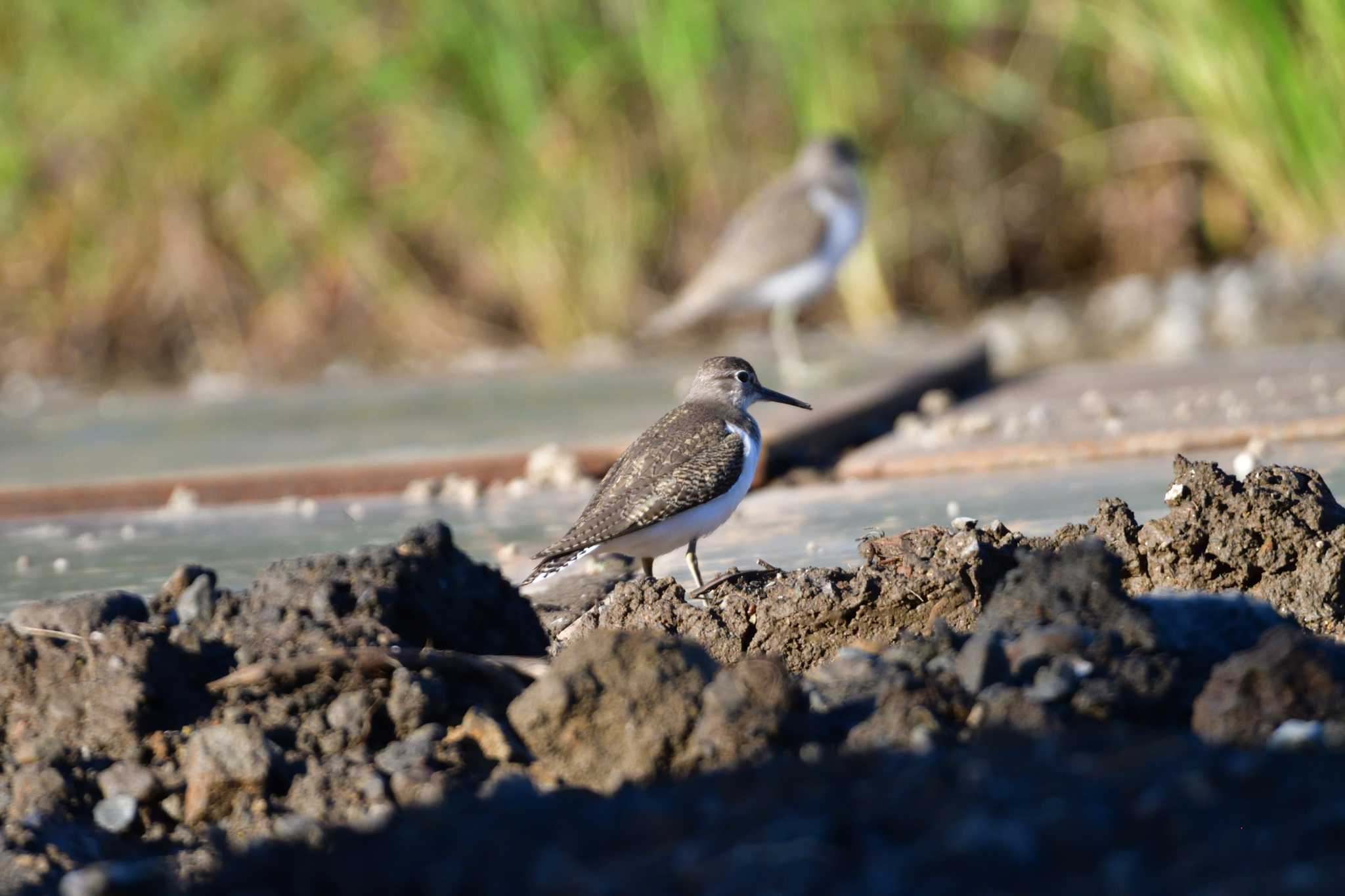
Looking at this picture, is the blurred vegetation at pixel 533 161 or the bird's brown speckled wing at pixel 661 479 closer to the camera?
the bird's brown speckled wing at pixel 661 479

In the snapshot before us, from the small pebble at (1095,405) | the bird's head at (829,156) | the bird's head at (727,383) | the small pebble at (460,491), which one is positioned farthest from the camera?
the bird's head at (829,156)

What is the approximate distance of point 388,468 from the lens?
15.5 feet

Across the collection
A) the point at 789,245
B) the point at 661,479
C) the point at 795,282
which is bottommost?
the point at 661,479

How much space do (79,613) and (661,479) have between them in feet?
4.10

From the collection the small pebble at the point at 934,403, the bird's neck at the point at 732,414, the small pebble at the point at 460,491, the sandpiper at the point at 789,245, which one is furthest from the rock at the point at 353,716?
the sandpiper at the point at 789,245

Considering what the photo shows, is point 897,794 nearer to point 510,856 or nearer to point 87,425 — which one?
point 510,856

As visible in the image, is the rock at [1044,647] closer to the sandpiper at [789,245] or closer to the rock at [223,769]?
the rock at [223,769]

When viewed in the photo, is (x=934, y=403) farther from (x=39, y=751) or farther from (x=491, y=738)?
(x=39, y=751)

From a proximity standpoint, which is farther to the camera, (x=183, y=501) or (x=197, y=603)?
(x=183, y=501)

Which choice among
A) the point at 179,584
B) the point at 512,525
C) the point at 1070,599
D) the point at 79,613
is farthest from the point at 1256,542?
A: the point at 512,525

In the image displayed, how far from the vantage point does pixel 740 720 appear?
1.98 metres

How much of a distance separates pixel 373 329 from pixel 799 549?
750 centimetres

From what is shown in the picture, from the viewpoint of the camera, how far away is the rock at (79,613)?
251cm

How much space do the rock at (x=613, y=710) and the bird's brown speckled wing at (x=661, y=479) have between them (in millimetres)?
1050
